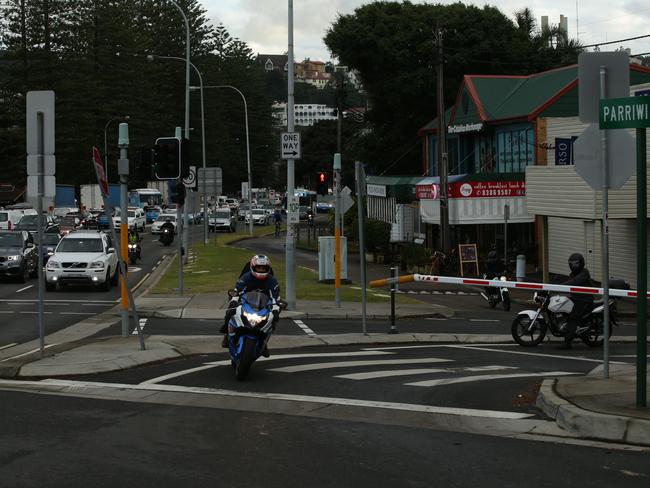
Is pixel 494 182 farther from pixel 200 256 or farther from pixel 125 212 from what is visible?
pixel 125 212

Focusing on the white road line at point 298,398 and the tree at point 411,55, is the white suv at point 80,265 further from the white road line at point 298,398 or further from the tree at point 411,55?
the tree at point 411,55

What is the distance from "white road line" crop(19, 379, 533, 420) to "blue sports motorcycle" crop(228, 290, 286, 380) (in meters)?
0.73

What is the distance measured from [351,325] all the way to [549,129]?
19.4 m

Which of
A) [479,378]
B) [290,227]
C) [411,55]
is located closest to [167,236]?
[411,55]

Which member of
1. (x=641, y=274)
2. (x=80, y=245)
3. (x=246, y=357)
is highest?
(x=80, y=245)

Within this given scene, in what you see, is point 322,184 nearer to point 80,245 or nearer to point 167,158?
point 167,158

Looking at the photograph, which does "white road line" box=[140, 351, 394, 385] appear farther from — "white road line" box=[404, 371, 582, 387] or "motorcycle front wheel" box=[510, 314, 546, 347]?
"motorcycle front wheel" box=[510, 314, 546, 347]

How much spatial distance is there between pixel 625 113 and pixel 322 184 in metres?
16.8

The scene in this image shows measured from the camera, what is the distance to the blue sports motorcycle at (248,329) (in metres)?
12.7

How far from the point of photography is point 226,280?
1240 inches

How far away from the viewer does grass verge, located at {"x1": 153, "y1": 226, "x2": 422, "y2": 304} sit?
27844 millimetres

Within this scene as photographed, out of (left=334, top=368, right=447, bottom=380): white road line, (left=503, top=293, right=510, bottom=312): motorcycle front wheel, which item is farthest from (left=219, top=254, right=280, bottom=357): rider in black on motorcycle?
(left=503, top=293, right=510, bottom=312): motorcycle front wheel

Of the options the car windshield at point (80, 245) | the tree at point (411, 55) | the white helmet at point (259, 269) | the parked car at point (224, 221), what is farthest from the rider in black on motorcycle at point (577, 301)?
the parked car at point (224, 221)

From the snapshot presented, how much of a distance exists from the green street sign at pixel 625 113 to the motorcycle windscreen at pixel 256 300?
16.4ft
